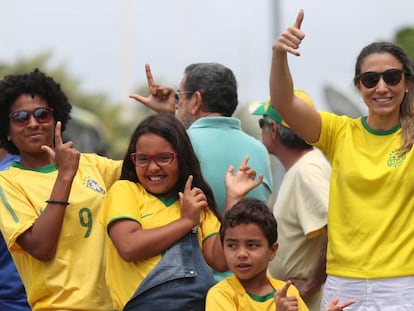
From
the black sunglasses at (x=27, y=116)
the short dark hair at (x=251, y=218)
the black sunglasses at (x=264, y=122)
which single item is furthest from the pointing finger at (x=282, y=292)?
the black sunglasses at (x=264, y=122)

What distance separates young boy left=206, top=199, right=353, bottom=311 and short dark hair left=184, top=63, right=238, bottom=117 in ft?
4.55

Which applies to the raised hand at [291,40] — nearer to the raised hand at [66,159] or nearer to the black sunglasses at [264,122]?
the raised hand at [66,159]

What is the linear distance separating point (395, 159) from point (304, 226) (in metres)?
1.38

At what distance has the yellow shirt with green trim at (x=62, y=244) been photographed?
16.2 ft

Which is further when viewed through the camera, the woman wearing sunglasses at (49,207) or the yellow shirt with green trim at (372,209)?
the woman wearing sunglasses at (49,207)

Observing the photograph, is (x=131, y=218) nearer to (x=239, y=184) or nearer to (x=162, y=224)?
(x=162, y=224)

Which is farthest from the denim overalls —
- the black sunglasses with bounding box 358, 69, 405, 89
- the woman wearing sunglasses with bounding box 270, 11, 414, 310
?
the black sunglasses with bounding box 358, 69, 405, 89

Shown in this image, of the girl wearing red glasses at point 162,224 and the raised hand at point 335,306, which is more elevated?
the girl wearing red glasses at point 162,224

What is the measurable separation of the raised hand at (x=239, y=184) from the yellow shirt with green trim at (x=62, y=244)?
0.64 meters

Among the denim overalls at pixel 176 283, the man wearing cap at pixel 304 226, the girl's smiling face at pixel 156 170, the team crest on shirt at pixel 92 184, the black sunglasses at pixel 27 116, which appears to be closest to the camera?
the denim overalls at pixel 176 283

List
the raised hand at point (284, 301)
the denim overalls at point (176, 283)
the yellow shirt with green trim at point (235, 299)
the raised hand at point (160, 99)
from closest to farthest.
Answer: the raised hand at point (284, 301) < the yellow shirt with green trim at point (235, 299) < the denim overalls at point (176, 283) < the raised hand at point (160, 99)

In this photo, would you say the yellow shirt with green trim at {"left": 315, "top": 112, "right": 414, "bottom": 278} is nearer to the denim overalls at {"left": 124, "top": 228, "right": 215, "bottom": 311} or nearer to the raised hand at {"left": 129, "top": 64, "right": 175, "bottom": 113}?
the denim overalls at {"left": 124, "top": 228, "right": 215, "bottom": 311}

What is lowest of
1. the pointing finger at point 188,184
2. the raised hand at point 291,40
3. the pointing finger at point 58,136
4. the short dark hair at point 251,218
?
the short dark hair at point 251,218

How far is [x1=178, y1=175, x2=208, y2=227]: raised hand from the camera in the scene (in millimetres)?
4699
